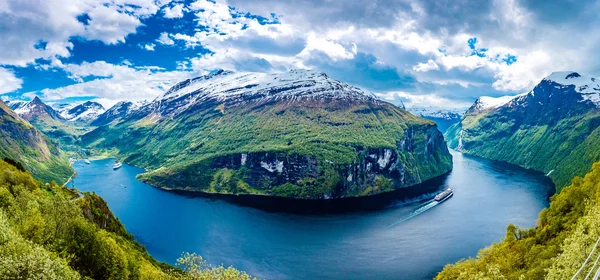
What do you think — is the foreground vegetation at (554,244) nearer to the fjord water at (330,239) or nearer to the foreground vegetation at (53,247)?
the fjord water at (330,239)

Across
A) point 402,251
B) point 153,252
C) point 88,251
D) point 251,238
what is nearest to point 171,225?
point 153,252

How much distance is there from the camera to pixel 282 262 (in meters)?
134

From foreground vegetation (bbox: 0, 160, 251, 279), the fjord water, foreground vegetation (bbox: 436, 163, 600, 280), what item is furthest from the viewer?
the fjord water

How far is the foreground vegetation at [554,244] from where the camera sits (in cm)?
5284

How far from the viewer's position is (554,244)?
6744cm

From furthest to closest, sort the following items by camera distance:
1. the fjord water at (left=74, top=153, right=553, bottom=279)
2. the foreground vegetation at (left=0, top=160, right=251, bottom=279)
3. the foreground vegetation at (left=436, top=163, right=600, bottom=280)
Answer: the fjord water at (left=74, top=153, right=553, bottom=279)
the foreground vegetation at (left=436, top=163, right=600, bottom=280)
the foreground vegetation at (left=0, top=160, right=251, bottom=279)

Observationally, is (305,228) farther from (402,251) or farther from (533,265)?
(533,265)

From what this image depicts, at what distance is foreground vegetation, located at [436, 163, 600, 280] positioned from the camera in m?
52.8

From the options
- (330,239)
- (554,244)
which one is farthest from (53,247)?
(330,239)

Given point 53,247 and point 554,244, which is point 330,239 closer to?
point 554,244

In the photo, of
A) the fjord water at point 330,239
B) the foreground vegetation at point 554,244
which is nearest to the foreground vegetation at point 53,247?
the foreground vegetation at point 554,244

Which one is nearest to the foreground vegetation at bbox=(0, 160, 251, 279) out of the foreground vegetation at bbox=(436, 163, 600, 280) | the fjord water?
the foreground vegetation at bbox=(436, 163, 600, 280)

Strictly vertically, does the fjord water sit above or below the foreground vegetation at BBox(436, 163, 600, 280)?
below

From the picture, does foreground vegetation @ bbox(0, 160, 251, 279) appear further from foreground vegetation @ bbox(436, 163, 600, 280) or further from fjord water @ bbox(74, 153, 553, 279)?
fjord water @ bbox(74, 153, 553, 279)
